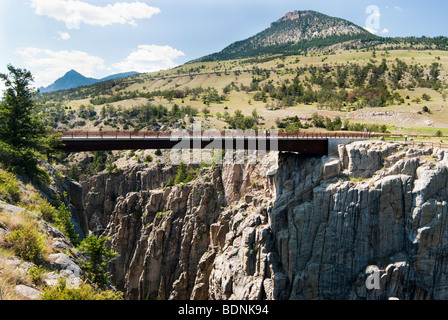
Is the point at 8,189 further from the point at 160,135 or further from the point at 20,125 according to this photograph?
the point at 160,135

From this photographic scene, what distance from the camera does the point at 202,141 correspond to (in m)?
31.5

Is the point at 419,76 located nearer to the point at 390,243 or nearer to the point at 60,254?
the point at 390,243

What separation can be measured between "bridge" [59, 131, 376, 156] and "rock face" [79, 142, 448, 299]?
1858 mm

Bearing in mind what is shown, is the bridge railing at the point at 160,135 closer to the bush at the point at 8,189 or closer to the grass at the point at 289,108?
the grass at the point at 289,108

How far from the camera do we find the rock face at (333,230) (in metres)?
26.5

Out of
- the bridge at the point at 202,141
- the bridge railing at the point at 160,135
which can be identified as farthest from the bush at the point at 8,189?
the bridge railing at the point at 160,135

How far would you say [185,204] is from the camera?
46.9 meters

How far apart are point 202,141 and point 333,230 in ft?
53.0

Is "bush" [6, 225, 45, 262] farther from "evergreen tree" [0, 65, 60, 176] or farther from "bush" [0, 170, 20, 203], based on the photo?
"evergreen tree" [0, 65, 60, 176]

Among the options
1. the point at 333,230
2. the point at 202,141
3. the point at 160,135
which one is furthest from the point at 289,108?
the point at 160,135

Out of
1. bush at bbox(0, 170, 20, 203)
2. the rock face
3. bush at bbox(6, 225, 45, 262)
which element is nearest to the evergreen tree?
bush at bbox(0, 170, 20, 203)

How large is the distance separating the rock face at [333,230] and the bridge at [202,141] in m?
1.86
